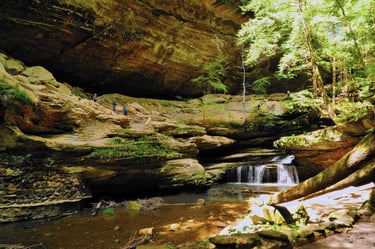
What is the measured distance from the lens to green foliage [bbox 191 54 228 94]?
16.6 m

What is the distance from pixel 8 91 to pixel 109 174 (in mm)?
4509

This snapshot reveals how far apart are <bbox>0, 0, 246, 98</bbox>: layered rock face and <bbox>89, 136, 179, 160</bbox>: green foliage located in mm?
7284

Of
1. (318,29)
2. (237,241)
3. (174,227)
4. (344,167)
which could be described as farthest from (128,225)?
(318,29)

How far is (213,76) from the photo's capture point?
60.4 feet

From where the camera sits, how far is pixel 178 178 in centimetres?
1135

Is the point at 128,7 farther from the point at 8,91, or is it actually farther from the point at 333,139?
the point at 333,139

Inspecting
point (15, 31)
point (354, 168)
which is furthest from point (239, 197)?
point (15, 31)

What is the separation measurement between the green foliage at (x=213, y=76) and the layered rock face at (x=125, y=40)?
0.69 meters

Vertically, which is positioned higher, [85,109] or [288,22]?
[288,22]

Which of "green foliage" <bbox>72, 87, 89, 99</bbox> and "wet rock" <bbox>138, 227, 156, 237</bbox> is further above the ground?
"green foliage" <bbox>72, 87, 89, 99</bbox>

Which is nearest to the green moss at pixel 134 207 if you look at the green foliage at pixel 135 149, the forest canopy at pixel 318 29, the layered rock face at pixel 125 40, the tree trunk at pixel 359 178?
the green foliage at pixel 135 149

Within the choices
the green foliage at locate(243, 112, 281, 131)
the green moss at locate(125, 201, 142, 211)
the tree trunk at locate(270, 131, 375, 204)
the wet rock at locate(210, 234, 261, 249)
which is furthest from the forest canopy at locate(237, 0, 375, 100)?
the green moss at locate(125, 201, 142, 211)

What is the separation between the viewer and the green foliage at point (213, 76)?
16648 mm

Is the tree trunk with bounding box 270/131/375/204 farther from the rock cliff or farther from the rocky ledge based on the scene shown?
the rock cliff
